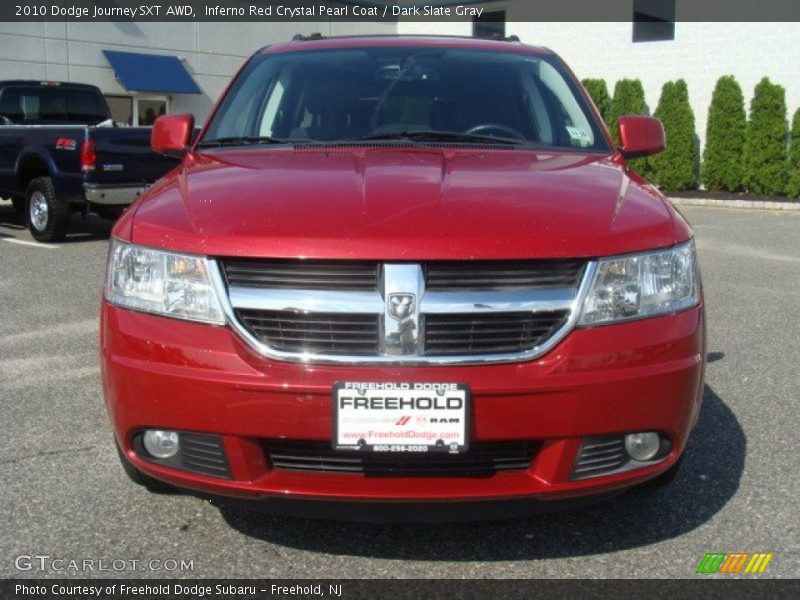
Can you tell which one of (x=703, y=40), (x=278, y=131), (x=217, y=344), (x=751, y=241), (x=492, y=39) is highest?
(x=703, y=40)

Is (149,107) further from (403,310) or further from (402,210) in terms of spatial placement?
(403,310)

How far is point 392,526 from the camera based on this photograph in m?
3.13

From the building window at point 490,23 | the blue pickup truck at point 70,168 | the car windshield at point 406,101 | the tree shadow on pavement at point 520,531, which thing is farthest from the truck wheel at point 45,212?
the building window at point 490,23

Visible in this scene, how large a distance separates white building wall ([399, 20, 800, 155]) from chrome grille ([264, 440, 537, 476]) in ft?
59.2

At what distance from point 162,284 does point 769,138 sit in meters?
17.7

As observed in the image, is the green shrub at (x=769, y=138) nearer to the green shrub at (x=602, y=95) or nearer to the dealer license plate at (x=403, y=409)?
the green shrub at (x=602, y=95)

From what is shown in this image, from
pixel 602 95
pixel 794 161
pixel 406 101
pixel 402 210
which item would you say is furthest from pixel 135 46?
pixel 402 210

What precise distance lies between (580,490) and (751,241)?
10.2 meters

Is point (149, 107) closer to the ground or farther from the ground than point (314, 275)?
farther from the ground

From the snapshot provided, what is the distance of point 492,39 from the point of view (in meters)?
4.70

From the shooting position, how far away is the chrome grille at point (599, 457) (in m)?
2.64

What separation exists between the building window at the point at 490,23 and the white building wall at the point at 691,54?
0.92 meters

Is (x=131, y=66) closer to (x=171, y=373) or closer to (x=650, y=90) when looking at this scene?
(x=650, y=90)

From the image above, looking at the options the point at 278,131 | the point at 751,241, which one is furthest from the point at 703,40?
the point at 278,131
